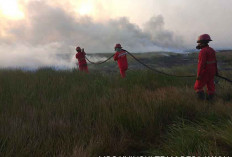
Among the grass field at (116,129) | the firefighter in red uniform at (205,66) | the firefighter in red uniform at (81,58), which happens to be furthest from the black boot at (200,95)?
the firefighter in red uniform at (81,58)

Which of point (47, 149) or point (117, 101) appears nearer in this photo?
point (47, 149)

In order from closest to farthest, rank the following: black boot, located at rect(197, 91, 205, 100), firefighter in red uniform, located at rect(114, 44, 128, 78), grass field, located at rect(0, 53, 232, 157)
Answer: grass field, located at rect(0, 53, 232, 157), black boot, located at rect(197, 91, 205, 100), firefighter in red uniform, located at rect(114, 44, 128, 78)

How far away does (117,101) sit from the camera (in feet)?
14.1

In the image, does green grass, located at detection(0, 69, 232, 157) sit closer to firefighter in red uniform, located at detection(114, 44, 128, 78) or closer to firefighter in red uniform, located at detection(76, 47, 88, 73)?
firefighter in red uniform, located at detection(114, 44, 128, 78)

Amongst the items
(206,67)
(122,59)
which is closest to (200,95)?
(206,67)

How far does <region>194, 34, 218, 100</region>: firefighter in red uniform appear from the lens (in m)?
5.29

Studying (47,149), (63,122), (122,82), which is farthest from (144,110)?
(122,82)

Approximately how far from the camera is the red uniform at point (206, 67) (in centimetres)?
530

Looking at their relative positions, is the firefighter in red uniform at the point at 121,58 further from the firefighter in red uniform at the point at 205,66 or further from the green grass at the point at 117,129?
the green grass at the point at 117,129

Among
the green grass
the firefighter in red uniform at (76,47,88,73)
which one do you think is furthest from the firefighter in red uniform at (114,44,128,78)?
the green grass

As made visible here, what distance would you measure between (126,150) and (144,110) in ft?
3.25

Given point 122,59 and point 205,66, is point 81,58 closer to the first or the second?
point 122,59

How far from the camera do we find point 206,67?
5.41 m

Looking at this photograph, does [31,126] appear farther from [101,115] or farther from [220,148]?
[220,148]
